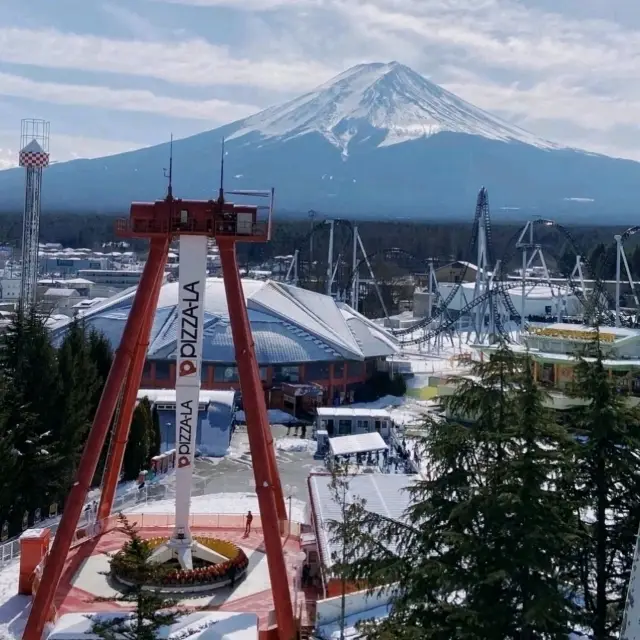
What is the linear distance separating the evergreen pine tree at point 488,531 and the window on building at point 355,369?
3320 centimetres

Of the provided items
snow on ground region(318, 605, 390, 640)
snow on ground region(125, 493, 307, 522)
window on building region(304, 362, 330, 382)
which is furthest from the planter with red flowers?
window on building region(304, 362, 330, 382)

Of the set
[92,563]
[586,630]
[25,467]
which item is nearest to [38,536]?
[92,563]

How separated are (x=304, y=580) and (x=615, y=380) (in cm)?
844

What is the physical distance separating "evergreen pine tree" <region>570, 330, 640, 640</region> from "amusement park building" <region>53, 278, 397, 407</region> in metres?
29.1

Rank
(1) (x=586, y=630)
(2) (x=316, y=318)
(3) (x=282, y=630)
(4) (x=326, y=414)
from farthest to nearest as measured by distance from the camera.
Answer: (2) (x=316, y=318)
(4) (x=326, y=414)
(3) (x=282, y=630)
(1) (x=586, y=630)

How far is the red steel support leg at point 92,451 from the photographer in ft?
46.6

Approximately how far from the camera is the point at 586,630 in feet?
34.9

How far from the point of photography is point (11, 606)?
52.6ft

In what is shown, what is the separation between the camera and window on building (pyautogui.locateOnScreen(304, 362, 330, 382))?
41634 millimetres

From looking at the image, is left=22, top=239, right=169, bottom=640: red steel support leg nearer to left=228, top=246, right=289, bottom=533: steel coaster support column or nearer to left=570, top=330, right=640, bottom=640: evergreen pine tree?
left=228, top=246, right=289, bottom=533: steel coaster support column

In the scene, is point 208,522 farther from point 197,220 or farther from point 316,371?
point 316,371

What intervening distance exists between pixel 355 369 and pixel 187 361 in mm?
27698

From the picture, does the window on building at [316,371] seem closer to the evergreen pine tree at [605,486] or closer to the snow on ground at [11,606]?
the snow on ground at [11,606]

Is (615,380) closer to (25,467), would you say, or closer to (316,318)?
(25,467)
